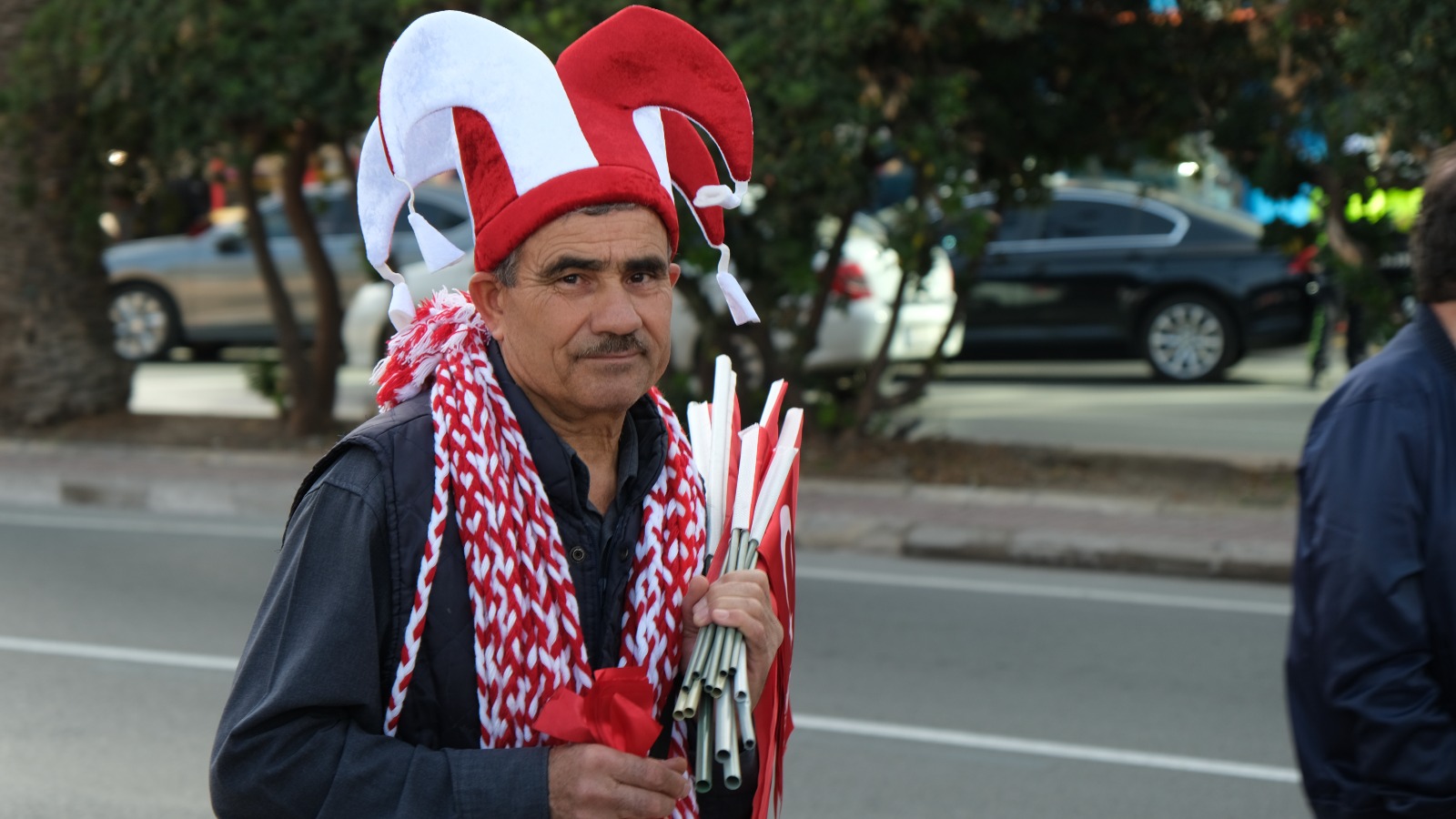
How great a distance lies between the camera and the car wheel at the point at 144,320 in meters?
16.7

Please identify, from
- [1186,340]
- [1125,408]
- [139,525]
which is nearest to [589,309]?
[139,525]

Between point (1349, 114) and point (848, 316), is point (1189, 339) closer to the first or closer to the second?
point (848, 316)

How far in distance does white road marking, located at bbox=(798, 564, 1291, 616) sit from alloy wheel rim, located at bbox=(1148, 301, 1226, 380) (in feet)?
24.6

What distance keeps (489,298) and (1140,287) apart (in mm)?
13411

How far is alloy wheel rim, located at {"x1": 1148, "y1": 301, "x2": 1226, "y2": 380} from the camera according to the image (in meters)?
14.9

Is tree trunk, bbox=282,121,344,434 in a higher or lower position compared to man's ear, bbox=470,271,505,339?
lower

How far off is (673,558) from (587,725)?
268 millimetres

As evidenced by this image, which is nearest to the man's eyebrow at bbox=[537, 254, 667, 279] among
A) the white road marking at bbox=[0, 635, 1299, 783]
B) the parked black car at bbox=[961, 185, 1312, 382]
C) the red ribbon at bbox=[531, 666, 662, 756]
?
the red ribbon at bbox=[531, 666, 662, 756]

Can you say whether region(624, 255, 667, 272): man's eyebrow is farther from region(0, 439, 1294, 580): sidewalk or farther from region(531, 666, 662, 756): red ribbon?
region(0, 439, 1294, 580): sidewalk

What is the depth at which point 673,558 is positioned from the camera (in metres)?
2.06

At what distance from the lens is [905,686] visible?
6273 millimetres

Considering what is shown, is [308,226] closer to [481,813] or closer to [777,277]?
[777,277]

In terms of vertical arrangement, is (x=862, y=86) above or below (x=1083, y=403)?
above

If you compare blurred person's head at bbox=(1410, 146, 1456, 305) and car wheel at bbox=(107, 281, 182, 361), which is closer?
blurred person's head at bbox=(1410, 146, 1456, 305)
